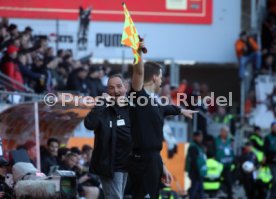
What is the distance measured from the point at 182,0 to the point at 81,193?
11721mm

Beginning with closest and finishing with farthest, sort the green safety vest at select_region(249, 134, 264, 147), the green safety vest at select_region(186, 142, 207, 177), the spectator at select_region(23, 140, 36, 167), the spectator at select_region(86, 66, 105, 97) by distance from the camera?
the spectator at select_region(23, 140, 36, 167) < the green safety vest at select_region(186, 142, 207, 177) < the spectator at select_region(86, 66, 105, 97) < the green safety vest at select_region(249, 134, 264, 147)

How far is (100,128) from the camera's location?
11688 millimetres

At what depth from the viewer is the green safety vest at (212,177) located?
21953 mm

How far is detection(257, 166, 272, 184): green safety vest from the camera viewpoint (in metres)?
23.1

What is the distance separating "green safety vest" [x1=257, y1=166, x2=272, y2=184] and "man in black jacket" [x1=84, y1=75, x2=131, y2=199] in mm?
11743

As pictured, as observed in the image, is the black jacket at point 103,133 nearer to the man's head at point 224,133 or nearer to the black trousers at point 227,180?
the black trousers at point 227,180

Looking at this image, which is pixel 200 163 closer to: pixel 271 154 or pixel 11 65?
pixel 271 154

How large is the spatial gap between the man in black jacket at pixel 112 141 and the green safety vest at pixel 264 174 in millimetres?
11743

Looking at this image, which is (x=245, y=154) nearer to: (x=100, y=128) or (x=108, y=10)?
(x=108, y=10)

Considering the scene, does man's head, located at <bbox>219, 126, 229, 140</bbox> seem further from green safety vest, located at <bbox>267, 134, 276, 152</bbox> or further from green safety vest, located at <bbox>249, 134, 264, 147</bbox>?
green safety vest, located at <bbox>249, 134, 264, 147</bbox>

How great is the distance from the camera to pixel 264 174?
23.2 meters

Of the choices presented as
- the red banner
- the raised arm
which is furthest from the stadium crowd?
the raised arm

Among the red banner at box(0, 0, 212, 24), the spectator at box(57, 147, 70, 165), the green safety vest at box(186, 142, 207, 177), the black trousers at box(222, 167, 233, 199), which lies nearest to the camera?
the spectator at box(57, 147, 70, 165)

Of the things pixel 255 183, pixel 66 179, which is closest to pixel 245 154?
pixel 255 183
